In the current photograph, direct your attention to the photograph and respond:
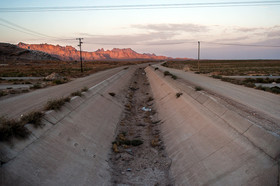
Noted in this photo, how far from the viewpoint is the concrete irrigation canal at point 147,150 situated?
20.3 ft

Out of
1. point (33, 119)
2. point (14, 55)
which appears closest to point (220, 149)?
point (33, 119)

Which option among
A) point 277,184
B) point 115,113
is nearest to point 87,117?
point 115,113

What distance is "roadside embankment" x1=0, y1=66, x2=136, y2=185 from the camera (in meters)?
5.96

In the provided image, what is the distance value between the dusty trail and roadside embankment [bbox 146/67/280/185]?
43cm

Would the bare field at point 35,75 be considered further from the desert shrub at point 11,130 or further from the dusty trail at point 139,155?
the desert shrub at point 11,130

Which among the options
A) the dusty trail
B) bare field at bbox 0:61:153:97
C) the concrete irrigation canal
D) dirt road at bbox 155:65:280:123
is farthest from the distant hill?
the concrete irrigation canal

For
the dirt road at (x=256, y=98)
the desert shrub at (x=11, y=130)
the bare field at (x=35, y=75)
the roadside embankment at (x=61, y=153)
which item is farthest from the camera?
the bare field at (x=35, y=75)

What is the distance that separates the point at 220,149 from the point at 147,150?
385cm

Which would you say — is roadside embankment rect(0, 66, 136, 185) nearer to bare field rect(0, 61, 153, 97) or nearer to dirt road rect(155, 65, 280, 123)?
dirt road rect(155, 65, 280, 123)

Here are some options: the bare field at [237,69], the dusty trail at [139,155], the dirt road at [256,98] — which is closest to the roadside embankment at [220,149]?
the dusty trail at [139,155]

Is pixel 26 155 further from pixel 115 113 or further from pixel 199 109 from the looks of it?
pixel 115 113

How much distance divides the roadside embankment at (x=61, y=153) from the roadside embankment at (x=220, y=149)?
8.99 feet

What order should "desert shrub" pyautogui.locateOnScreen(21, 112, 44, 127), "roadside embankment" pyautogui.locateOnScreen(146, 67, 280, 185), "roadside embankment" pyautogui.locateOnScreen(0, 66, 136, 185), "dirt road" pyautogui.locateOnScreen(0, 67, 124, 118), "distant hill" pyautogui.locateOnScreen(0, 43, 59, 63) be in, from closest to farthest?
1. "roadside embankment" pyautogui.locateOnScreen(0, 66, 136, 185)
2. "roadside embankment" pyautogui.locateOnScreen(146, 67, 280, 185)
3. "desert shrub" pyautogui.locateOnScreen(21, 112, 44, 127)
4. "dirt road" pyautogui.locateOnScreen(0, 67, 124, 118)
5. "distant hill" pyautogui.locateOnScreen(0, 43, 59, 63)

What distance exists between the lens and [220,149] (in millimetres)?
8039
